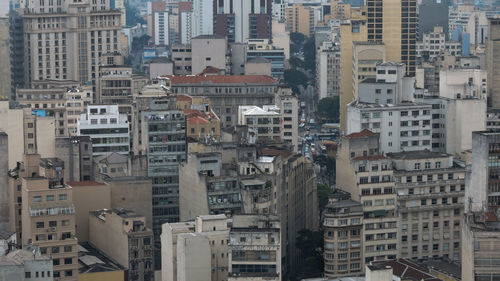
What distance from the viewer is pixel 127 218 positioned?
97562 mm

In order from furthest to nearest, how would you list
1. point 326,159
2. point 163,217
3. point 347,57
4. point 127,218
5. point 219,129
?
point 347,57 → point 326,159 → point 219,129 → point 163,217 → point 127,218

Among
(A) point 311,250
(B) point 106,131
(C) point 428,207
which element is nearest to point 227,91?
(B) point 106,131

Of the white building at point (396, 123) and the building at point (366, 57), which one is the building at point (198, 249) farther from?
the building at point (366, 57)

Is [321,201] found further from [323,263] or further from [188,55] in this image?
[188,55]

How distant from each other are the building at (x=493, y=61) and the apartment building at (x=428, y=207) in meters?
39.1

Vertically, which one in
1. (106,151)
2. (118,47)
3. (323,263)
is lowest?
(323,263)

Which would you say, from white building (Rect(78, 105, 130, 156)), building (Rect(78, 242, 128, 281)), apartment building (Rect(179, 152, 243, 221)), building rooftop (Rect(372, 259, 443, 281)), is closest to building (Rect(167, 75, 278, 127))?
white building (Rect(78, 105, 130, 156))

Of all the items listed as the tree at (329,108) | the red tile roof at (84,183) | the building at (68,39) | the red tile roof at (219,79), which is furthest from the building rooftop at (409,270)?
the tree at (329,108)

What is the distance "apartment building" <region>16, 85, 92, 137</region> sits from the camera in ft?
433

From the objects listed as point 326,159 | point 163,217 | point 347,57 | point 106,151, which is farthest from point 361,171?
point 347,57

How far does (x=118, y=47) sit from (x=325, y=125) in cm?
2735

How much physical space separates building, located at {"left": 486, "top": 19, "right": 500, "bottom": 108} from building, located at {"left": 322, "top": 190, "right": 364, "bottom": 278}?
45993 mm

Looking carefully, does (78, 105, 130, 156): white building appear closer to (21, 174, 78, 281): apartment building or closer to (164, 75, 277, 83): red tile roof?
(164, 75, 277, 83): red tile roof

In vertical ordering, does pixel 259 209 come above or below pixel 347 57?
below
